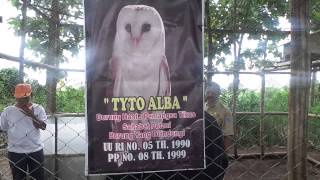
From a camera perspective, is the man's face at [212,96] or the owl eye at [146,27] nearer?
the owl eye at [146,27]

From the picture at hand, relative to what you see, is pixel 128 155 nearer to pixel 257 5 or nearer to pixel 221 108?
pixel 221 108

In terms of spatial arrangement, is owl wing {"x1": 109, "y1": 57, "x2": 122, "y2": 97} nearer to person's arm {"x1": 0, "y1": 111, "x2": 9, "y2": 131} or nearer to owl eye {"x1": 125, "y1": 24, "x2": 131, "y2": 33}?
owl eye {"x1": 125, "y1": 24, "x2": 131, "y2": 33}

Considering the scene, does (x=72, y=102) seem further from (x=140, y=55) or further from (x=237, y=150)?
(x=140, y=55)

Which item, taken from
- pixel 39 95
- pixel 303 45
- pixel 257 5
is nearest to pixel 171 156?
pixel 303 45

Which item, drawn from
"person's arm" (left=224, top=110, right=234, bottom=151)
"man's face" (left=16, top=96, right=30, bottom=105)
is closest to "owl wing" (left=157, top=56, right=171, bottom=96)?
"person's arm" (left=224, top=110, right=234, bottom=151)

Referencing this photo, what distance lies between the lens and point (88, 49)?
7.71 ft

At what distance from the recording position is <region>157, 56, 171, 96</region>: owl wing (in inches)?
93.9

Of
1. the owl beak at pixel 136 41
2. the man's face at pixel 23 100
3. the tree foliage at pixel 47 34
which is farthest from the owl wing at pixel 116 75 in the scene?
the tree foliage at pixel 47 34

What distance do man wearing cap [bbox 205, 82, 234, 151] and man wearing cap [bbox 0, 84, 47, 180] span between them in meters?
1.83

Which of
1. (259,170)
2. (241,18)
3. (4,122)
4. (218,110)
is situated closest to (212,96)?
(218,110)

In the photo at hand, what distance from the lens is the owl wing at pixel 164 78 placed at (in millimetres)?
2384

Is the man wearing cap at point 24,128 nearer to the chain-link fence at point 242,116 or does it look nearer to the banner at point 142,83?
the chain-link fence at point 242,116

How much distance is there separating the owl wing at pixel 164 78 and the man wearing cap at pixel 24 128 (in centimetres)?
265

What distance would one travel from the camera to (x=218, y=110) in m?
4.27
